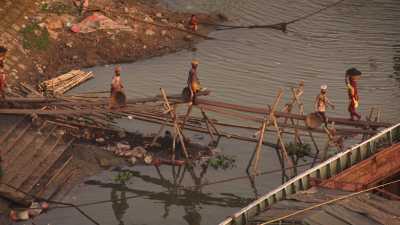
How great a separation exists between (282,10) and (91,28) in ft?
34.7

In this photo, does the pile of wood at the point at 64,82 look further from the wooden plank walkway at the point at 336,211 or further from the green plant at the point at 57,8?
the wooden plank walkway at the point at 336,211

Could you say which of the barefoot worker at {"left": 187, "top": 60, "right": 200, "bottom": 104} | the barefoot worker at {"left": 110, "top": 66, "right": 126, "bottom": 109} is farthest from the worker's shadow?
the barefoot worker at {"left": 187, "top": 60, "right": 200, "bottom": 104}

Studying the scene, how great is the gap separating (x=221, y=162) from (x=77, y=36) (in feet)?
34.4

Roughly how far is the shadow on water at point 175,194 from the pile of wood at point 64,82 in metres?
5.12

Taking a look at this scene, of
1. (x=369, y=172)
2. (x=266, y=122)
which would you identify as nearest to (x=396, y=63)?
(x=266, y=122)

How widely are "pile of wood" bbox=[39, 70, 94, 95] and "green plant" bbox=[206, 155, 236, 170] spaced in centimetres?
628

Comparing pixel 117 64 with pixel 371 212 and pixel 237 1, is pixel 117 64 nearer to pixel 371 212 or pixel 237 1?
pixel 237 1

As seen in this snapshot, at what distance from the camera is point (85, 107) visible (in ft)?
74.3

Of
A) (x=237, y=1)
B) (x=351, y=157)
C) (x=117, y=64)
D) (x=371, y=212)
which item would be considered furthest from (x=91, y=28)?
(x=371, y=212)

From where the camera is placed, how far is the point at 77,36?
29219 millimetres

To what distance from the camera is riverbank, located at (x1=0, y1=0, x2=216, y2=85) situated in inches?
1088

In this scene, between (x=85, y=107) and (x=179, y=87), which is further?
(x=179, y=87)

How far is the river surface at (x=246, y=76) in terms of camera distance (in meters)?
20.1

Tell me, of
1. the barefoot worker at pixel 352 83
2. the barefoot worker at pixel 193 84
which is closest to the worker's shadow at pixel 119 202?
the barefoot worker at pixel 193 84
